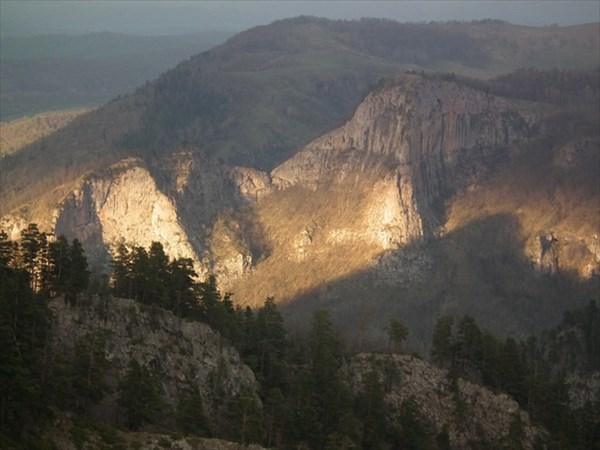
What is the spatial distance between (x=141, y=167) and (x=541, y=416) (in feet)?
351

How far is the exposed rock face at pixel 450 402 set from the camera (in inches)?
3617

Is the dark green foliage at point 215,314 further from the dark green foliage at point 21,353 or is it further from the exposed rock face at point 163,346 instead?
the dark green foliage at point 21,353

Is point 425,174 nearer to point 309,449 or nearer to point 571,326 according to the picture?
point 571,326

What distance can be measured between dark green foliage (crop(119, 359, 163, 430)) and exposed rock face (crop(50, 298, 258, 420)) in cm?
476

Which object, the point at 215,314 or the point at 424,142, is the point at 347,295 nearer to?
the point at 424,142

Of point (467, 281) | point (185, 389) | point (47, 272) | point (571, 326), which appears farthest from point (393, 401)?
point (467, 281)

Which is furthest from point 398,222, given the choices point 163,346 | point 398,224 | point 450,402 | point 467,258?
point 163,346

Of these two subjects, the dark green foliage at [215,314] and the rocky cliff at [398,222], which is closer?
the dark green foliage at [215,314]

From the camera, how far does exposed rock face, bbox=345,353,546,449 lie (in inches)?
3617

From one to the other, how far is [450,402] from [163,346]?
27.6 m

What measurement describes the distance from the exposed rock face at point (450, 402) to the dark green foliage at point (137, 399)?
81.5 feet

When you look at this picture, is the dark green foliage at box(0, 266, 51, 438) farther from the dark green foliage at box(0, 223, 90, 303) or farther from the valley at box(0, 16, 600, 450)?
the dark green foliage at box(0, 223, 90, 303)

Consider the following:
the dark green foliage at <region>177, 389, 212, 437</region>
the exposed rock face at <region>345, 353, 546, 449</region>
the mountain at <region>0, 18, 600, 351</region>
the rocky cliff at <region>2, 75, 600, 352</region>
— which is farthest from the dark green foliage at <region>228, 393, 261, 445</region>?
the rocky cliff at <region>2, 75, 600, 352</region>

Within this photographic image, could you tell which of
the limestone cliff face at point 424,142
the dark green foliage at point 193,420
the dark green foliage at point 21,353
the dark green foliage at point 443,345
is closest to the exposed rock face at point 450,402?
the dark green foliage at point 443,345
